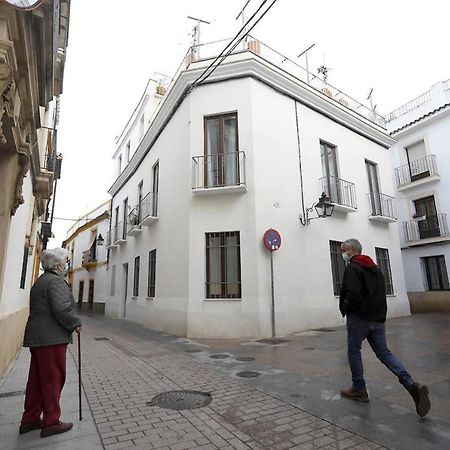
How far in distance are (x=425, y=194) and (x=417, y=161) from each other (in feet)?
5.63

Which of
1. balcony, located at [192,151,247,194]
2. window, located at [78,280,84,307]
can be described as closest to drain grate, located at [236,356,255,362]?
balcony, located at [192,151,247,194]

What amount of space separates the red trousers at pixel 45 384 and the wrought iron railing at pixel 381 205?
11.7 m

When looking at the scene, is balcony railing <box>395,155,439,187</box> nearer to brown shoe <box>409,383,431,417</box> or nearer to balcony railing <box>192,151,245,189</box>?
balcony railing <box>192,151,245,189</box>

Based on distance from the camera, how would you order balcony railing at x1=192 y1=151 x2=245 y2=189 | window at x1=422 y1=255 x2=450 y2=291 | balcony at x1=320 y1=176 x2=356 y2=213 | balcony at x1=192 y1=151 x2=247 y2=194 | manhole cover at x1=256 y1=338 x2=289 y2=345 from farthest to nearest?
1. window at x1=422 y1=255 x2=450 y2=291
2. balcony at x1=320 y1=176 x2=356 y2=213
3. balcony railing at x1=192 y1=151 x2=245 y2=189
4. balcony at x1=192 y1=151 x2=247 y2=194
5. manhole cover at x1=256 y1=338 x2=289 y2=345

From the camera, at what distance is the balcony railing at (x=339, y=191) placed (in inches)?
431

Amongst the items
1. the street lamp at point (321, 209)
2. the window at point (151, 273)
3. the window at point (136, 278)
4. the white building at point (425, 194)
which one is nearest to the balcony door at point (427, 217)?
the white building at point (425, 194)

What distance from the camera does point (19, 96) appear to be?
3602 millimetres

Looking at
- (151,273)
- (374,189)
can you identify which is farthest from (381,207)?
(151,273)

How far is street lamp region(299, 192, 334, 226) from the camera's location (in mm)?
9008

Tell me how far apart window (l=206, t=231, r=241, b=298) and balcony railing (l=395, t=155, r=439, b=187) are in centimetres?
1164

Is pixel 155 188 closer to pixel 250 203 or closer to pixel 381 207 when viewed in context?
pixel 250 203

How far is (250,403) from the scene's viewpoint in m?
3.67

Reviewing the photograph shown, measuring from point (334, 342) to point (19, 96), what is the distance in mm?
7163

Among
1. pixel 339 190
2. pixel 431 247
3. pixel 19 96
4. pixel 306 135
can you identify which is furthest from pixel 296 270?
pixel 431 247
